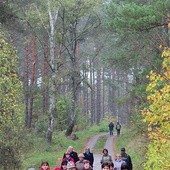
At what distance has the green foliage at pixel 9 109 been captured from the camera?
12.9 meters

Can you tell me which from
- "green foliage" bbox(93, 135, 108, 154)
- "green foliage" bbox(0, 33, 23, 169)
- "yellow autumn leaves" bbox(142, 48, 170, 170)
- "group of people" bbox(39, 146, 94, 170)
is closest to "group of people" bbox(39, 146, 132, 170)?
"group of people" bbox(39, 146, 94, 170)

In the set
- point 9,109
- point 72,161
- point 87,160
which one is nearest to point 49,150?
point 9,109

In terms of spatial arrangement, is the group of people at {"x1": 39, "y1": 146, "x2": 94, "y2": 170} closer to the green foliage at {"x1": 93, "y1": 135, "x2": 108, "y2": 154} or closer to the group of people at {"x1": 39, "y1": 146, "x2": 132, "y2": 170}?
the group of people at {"x1": 39, "y1": 146, "x2": 132, "y2": 170}

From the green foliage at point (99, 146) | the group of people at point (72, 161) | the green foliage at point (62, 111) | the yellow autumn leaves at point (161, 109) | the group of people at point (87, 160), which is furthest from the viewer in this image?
the green foliage at point (62, 111)

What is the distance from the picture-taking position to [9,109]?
1331 centimetres

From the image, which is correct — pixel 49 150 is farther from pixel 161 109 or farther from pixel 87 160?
pixel 161 109

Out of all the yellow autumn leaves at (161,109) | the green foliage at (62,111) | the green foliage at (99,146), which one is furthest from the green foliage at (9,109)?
the green foliage at (62,111)

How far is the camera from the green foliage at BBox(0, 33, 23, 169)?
12914 millimetres

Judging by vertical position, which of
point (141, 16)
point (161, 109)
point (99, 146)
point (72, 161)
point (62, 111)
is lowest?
point (72, 161)

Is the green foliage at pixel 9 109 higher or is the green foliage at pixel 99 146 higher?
the green foliage at pixel 9 109

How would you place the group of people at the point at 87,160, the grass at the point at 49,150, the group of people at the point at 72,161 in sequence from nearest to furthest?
the group of people at the point at 72,161
the group of people at the point at 87,160
the grass at the point at 49,150

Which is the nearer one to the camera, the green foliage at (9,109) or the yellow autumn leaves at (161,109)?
the yellow autumn leaves at (161,109)

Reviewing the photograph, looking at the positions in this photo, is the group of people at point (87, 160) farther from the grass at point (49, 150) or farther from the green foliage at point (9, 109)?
the grass at point (49, 150)

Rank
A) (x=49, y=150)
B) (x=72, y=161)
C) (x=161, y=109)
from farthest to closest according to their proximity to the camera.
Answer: (x=49, y=150) → (x=72, y=161) → (x=161, y=109)
